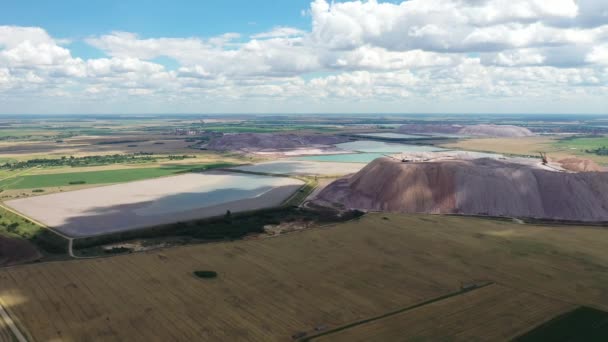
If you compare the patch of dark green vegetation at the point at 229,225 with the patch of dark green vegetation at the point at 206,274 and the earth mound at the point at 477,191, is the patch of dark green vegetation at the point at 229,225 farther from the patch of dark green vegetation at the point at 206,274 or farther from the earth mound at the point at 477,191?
the patch of dark green vegetation at the point at 206,274

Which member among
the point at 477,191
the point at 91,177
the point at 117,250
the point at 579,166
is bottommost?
the point at 117,250

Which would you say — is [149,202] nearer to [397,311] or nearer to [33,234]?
[33,234]

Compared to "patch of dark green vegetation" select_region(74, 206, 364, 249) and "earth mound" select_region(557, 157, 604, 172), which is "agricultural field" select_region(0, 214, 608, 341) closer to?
"patch of dark green vegetation" select_region(74, 206, 364, 249)

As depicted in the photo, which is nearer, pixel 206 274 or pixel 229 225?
pixel 206 274

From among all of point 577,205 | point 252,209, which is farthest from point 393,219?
point 577,205

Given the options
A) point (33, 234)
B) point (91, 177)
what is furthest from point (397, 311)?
point (91, 177)

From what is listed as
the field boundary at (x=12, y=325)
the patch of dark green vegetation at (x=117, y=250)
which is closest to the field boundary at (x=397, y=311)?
the field boundary at (x=12, y=325)
